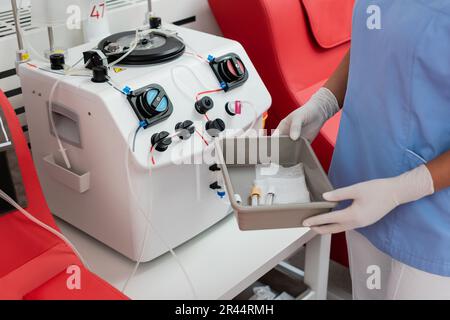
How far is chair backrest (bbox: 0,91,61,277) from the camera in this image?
119 centimetres

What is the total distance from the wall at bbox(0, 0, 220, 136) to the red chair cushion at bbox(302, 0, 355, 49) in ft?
1.20

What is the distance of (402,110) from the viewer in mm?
1155

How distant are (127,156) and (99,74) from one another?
20cm

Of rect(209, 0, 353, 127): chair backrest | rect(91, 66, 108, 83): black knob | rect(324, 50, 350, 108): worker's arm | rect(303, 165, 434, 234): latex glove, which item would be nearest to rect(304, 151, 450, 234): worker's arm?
rect(303, 165, 434, 234): latex glove

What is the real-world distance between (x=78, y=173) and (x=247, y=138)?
1.41ft

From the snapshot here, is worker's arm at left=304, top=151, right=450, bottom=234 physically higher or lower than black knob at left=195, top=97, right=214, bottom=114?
lower

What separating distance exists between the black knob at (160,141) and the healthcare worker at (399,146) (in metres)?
0.30

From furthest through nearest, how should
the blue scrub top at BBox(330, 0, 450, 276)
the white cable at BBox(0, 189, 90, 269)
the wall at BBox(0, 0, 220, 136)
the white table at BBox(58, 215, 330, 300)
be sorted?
the wall at BBox(0, 0, 220, 136) < the white table at BBox(58, 215, 330, 300) < the white cable at BBox(0, 189, 90, 269) < the blue scrub top at BBox(330, 0, 450, 276)

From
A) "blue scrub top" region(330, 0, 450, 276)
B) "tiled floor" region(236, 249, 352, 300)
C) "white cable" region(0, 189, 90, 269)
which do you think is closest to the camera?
"blue scrub top" region(330, 0, 450, 276)

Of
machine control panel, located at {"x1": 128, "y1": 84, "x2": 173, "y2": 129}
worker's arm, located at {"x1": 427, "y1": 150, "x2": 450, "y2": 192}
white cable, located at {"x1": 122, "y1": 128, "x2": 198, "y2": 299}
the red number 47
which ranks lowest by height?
white cable, located at {"x1": 122, "y1": 128, "x2": 198, "y2": 299}

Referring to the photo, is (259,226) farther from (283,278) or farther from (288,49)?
(288,49)

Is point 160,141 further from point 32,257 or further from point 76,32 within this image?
point 76,32

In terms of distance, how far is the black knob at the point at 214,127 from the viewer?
1352 millimetres

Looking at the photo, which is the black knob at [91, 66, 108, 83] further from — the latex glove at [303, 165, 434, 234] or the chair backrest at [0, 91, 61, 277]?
the latex glove at [303, 165, 434, 234]
